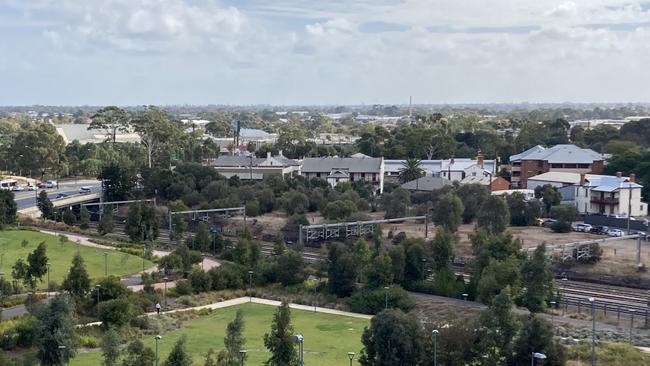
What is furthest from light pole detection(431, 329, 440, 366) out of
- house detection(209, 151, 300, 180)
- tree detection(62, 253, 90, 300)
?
house detection(209, 151, 300, 180)

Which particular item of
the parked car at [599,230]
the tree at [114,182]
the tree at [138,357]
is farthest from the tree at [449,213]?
the tree at [138,357]

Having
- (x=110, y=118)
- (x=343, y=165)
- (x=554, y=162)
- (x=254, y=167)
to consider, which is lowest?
(x=254, y=167)

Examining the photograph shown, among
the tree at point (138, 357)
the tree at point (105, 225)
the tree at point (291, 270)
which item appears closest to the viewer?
the tree at point (138, 357)

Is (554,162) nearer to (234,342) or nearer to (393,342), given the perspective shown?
(393,342)

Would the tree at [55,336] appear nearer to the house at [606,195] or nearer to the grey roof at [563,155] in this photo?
the house at [606,195]

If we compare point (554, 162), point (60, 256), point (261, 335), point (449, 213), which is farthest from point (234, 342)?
Result: point (554, 162)
